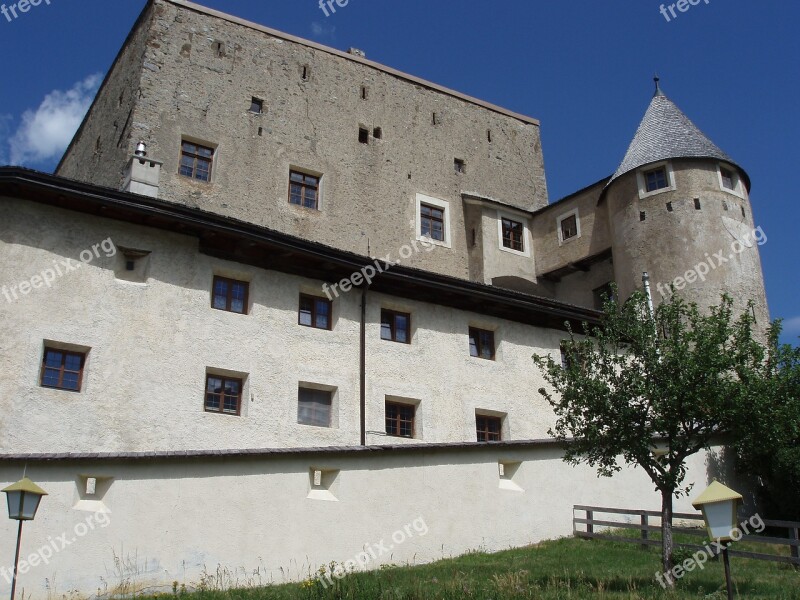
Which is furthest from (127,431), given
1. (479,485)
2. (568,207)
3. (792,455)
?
(568,207)

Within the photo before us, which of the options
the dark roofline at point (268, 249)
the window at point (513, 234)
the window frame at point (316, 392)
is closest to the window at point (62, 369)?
the dark roofline at point (268, 249)

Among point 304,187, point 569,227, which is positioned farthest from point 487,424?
point 569,227

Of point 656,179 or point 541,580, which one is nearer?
point 541,580

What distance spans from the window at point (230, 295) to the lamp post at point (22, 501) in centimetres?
805

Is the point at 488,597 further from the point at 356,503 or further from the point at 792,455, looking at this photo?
the point at 792,455

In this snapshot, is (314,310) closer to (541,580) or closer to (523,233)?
(541,580)

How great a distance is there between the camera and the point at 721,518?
419 inches

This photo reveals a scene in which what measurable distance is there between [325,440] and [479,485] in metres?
4.00

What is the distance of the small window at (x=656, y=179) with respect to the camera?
29172 millimetres

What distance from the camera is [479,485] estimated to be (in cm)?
1734

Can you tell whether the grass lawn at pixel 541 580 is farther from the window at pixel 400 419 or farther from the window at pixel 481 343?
the window at pixel 481 343

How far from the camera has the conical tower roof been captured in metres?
29.3

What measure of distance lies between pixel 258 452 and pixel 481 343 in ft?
33.0

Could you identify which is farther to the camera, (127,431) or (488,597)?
(127,431)
